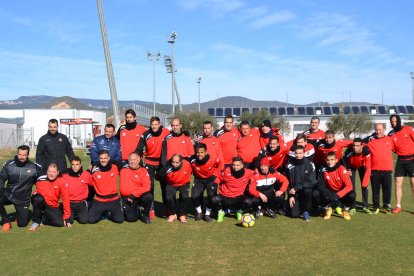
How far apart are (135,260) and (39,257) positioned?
3.84ft

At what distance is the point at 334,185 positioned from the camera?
24.9ft

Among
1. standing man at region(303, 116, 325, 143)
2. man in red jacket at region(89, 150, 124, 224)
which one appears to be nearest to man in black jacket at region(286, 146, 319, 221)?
standing man at region(303, 116, 325, 143)

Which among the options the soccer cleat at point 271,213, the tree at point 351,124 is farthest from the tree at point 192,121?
the soccer cleat at point 271,213

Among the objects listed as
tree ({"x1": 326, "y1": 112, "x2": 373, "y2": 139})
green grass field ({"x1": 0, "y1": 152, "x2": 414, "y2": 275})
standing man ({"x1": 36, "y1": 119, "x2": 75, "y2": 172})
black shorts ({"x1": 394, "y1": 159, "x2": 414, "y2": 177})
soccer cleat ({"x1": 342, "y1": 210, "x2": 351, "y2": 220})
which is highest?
tree ({"x1": 326, "y1": 112, "x2": 373, "y2": 139})

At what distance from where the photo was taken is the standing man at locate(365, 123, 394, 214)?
26.0ft

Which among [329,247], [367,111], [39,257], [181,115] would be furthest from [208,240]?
[367,111]

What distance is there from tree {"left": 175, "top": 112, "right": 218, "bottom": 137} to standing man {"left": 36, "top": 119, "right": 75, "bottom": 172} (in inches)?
1452

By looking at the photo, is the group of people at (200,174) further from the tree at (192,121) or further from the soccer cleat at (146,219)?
the tree at (192,121)

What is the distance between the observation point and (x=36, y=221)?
6777mm

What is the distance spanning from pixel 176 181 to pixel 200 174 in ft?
1.44

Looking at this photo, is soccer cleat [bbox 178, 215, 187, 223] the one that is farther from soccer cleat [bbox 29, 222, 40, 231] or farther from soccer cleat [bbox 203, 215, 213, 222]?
soccer cleat [bbox 29, 222, 40, 231]

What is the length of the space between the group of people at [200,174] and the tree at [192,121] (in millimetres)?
36920

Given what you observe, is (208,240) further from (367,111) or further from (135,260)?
(367,111)

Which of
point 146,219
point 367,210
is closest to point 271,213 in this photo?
point 367,210
